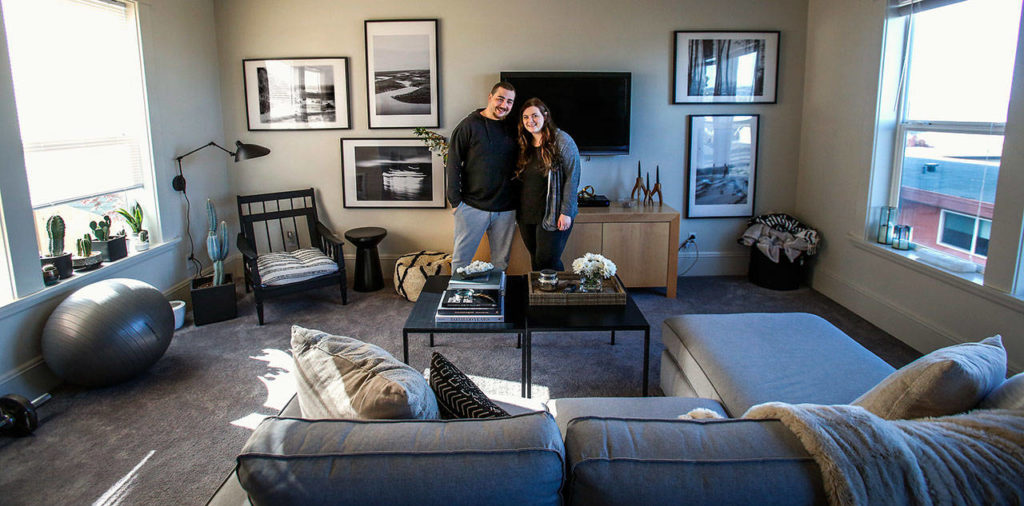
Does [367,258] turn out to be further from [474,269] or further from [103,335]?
[103,335]

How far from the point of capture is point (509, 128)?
13.3 ft

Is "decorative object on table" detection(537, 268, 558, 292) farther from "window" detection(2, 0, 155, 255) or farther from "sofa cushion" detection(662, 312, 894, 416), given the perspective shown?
"window" detection(2, 0, 155, 255)

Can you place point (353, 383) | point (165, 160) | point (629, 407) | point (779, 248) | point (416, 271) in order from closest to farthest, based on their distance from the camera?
point (353, 383) → point (629, 407) → point (165, 160) → point (416, 271) → point (779, 248)

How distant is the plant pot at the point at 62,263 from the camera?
10.8ft

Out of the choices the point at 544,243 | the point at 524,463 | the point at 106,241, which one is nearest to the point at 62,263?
the point at 106,241

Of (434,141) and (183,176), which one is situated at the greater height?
(434,141)

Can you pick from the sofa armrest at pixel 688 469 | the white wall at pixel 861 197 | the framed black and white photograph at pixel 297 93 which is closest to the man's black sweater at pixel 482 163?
the framed black and white photograph at pixel 297 93

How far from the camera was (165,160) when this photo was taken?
4.24 meters

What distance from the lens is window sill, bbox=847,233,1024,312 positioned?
3.06 meters

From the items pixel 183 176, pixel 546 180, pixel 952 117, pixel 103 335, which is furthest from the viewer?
pixel 183 176

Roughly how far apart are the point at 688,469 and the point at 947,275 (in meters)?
2.97

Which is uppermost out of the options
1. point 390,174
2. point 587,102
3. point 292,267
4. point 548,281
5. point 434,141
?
point 587,102

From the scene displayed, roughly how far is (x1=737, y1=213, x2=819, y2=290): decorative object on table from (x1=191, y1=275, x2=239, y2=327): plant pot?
367 centimetres

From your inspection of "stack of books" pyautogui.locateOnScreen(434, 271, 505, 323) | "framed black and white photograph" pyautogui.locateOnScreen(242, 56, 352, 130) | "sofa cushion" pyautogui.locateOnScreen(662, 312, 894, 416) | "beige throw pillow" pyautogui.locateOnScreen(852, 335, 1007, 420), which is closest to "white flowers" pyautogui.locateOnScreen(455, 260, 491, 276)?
"stack of books" pyautogui.locateOnScreen(434, 271, 505, 323)
